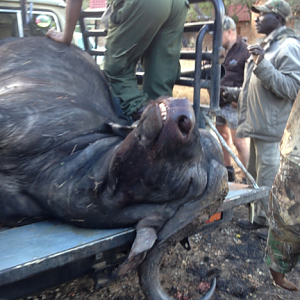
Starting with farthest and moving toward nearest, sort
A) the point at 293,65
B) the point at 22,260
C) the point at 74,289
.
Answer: the point at 293,65 → the point at 74,289 → the point at 22,260

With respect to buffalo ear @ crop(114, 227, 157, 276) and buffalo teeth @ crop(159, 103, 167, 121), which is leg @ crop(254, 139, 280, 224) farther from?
buffalo teeth @ crop(159, 103, 167, 121)

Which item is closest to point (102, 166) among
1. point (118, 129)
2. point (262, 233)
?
point (118, 129)

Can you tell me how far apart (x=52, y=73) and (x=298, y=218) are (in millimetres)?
2014

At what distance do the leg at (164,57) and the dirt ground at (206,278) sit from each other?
5.27ft

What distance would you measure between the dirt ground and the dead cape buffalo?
832 mm

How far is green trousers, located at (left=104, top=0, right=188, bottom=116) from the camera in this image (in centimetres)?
288

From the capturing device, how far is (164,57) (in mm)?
3260

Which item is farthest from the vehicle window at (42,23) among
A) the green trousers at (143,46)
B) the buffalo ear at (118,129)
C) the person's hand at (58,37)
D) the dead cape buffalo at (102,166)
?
the buffalo ear at (118,129)

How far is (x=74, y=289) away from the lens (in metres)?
3.02

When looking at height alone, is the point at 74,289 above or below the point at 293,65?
below

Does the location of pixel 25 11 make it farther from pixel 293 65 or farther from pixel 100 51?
pixel 293 65

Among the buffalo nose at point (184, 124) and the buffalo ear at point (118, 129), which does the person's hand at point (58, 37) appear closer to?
the buffalo ear at point (118, 129)

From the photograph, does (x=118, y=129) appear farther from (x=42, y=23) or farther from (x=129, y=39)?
Answer: (x=42, y=23)

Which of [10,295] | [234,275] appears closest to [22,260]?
[10,295]
